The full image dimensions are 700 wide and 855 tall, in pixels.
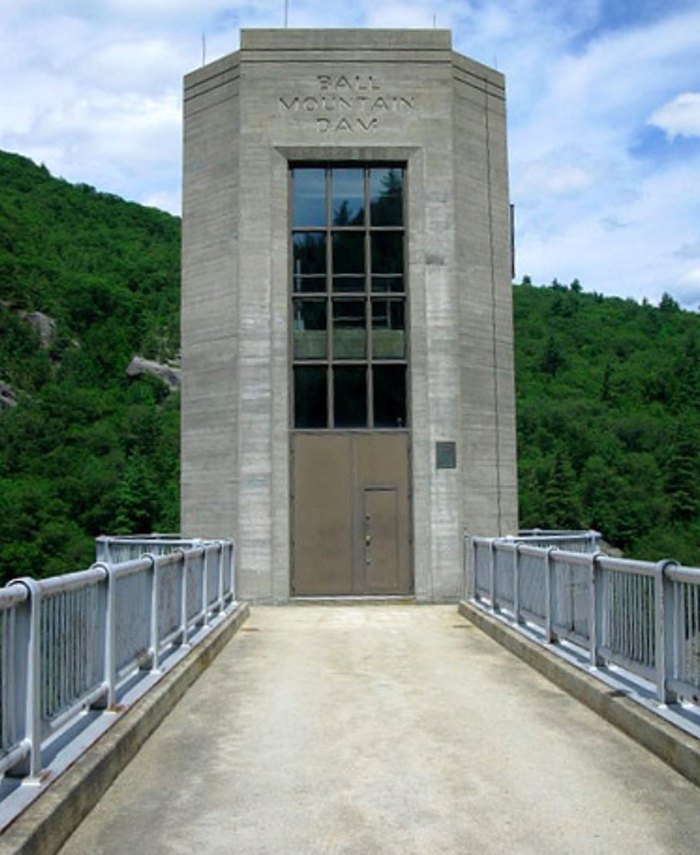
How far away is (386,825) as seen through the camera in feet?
19.4

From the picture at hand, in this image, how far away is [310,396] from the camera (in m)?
21.2

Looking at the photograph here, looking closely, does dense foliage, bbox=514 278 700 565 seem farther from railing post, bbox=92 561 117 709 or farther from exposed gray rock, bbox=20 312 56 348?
railing post, bbox=92 561 117 709

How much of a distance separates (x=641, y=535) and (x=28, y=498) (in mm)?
54146

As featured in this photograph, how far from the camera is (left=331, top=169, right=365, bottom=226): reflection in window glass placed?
21.9 metres

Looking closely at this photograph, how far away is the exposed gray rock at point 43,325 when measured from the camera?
111 meters

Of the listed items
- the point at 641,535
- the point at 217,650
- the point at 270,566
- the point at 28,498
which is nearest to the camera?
the point at 217,650

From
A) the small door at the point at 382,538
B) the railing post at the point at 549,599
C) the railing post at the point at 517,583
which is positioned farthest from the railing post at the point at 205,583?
the small door at the point at 382,538

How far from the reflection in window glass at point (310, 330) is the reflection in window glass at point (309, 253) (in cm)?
43

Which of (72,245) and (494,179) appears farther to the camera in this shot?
(72,245)

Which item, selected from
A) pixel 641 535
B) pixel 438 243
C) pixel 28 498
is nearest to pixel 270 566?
pixel 438 243

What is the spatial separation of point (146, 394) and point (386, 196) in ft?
297

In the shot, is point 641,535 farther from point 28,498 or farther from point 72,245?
point 72,245

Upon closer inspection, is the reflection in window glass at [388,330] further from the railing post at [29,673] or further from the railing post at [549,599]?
the railing post at [29,673]

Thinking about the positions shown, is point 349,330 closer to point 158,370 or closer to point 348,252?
point 348,252
